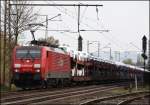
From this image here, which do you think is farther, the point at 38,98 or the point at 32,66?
the point at 32,66

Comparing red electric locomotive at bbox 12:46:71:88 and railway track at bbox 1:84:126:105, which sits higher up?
red electric locomotive at bbox 12:46:71:88

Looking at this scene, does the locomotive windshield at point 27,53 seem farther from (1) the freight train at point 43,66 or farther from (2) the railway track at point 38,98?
(2) the railway track at point 38,98

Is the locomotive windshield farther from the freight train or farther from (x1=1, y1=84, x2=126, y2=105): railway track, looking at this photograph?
(x1=1, y1=84, x2=126, y2=105): railway track

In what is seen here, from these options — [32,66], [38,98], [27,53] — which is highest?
[27,53]

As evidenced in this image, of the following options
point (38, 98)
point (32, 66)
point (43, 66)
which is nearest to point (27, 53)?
point (32, 66)

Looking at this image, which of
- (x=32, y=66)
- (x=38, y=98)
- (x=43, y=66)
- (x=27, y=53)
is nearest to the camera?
(x=38, y=98)

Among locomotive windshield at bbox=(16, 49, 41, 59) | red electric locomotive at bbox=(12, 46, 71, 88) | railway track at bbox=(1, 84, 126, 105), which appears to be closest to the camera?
railway track at bbox=(1, 84, 126, 105)

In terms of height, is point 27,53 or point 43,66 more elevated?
point 27,53

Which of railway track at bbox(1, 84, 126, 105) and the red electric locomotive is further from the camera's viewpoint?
the red electric locomotive

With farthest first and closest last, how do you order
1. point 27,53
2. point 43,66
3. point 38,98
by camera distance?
point 27,53, point 43,66, point 38,98

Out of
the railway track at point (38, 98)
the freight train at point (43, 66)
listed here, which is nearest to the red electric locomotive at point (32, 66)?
the freight train at point (43, 66)

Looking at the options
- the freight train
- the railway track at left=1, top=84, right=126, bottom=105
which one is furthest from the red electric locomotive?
the railway track at left=1, top=84, right=126, bottom=105

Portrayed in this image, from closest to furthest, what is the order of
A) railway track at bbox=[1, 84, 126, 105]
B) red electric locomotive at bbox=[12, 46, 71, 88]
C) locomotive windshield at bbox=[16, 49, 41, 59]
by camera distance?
railway track at bbox=[1, 84, 126, 105] < red electric locomotive at bbox=[12, 46, 71, 88] < locomotive windshield at bbox=[16, 49, 41, 59]

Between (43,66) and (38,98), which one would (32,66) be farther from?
(38,98)
